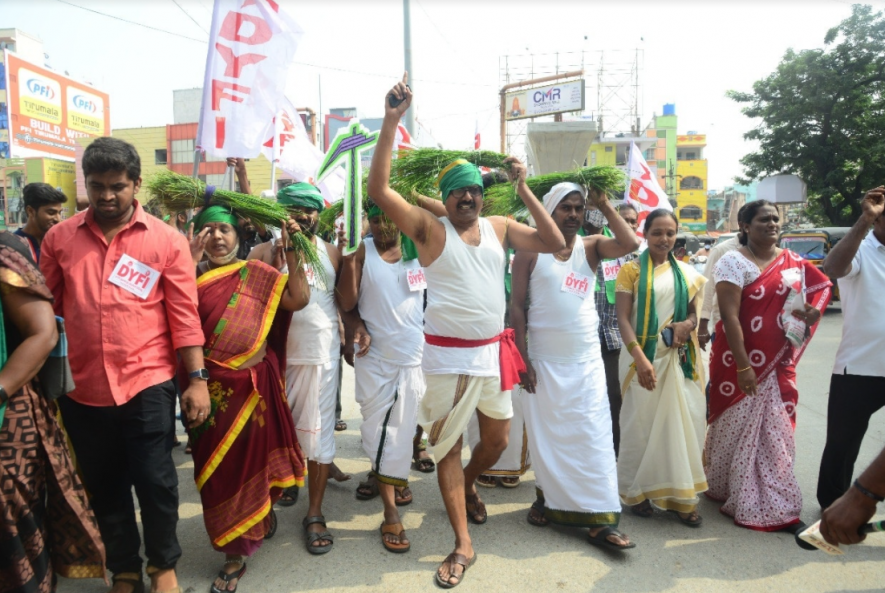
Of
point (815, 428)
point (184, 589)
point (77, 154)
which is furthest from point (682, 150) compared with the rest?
point (184, 589)

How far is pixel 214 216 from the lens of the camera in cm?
333

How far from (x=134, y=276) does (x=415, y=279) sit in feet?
5.37

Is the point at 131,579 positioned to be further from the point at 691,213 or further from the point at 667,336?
the point at 691,213

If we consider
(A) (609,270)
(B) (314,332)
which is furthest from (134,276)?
(A) (609,270)

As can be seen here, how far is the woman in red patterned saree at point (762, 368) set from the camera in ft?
11.8

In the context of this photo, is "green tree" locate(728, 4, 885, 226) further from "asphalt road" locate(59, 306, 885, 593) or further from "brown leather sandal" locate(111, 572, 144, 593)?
"brown leather sandal" locate(111, 572, 144, 593)

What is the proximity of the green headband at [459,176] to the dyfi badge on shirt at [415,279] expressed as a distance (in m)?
0.79

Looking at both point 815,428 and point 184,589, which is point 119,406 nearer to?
point 184,589

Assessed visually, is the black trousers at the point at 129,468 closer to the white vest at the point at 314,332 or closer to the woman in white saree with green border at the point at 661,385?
the white vest at the point at 314,332

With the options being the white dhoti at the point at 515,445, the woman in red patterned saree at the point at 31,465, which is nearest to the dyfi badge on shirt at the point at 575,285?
the white dhoti at the point at 515,445

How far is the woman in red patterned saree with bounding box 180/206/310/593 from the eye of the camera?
309cm

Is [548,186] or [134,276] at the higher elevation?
[548,186]

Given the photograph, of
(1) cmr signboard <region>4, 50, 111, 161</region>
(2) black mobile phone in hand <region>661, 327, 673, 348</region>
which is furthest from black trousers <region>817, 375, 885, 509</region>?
(1) cmr signboard <region>4, 50, 111, 161</region>

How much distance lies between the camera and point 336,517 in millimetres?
3809
